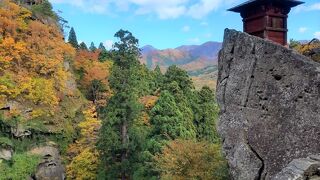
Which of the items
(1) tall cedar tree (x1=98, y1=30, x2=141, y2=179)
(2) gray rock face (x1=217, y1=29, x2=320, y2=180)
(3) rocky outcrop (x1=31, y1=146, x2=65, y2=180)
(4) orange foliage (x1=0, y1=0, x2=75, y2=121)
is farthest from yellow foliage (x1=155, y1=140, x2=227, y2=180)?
(4) orange foliage (x1=0, y1=0, x2=75, y2=121)

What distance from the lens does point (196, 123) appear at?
3338cm

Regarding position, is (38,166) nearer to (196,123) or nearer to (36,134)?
(36,134)

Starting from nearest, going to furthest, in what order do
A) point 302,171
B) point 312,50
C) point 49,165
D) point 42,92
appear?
point 302,171, point 312,50, point 49,165, point 42,92

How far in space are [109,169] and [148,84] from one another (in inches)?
618

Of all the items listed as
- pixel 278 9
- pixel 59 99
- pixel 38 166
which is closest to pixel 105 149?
pixel 38 166

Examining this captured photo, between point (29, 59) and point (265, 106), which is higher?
point (29, 59)

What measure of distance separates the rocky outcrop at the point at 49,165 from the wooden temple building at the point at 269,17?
23.1 meters

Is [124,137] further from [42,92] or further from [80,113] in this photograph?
[80,113]

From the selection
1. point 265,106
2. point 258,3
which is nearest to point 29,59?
point 258,3

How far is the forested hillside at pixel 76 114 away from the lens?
2981 cm

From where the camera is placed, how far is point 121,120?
101ft

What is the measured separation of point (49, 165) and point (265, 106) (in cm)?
2436

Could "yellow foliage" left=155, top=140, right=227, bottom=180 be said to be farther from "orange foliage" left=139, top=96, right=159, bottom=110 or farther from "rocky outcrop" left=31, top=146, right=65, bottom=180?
"rocky outcrop" left=31, top=146, right=65, bottom=180

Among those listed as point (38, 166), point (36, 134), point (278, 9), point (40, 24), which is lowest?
point (38, 166)
